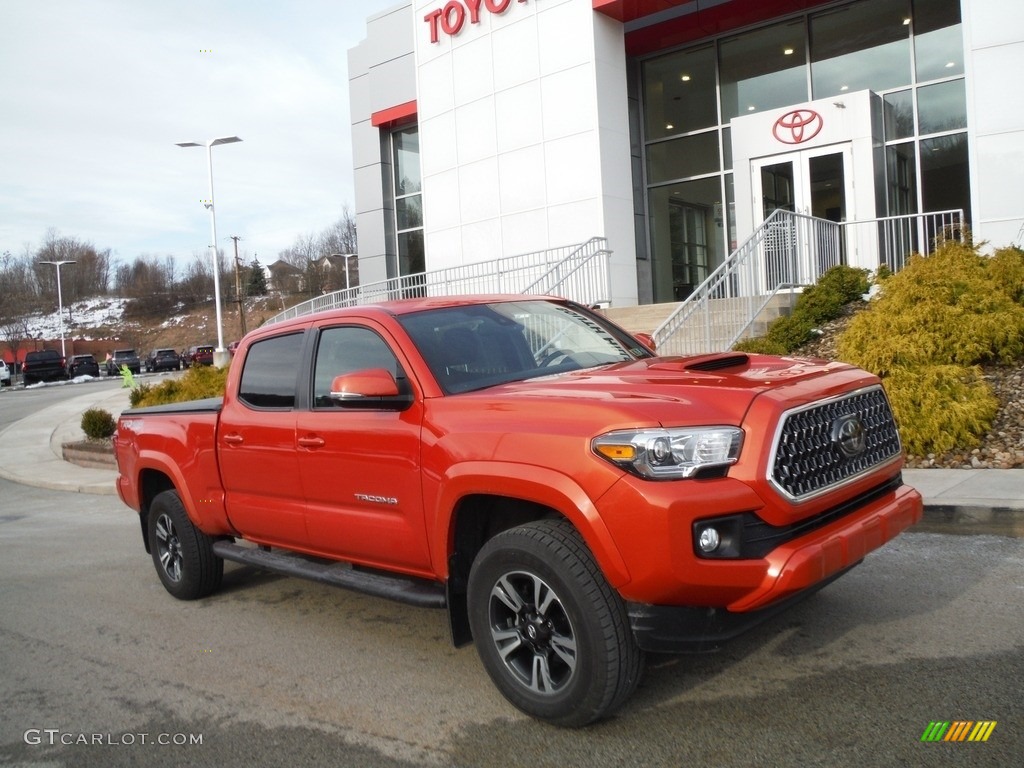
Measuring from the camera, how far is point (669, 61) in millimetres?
21844

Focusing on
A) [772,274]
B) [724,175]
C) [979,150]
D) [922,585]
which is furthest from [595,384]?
[724,175]

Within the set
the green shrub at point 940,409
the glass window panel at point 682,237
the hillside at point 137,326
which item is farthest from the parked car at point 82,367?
the green shrub at point 940,409

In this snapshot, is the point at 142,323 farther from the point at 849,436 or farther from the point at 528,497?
the point at 849,436

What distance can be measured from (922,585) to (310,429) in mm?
3643

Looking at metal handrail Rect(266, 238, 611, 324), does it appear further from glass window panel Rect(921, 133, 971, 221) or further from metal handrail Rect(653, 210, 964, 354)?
glass window panel Rect(921, 133, 971, 221)

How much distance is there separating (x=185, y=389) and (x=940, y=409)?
13.3 m

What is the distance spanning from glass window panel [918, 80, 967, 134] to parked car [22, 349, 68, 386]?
46.9 metres

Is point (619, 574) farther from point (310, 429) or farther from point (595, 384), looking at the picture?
point (310, 429)

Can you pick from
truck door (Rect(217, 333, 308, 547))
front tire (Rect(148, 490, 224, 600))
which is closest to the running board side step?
truck door (Rect(217, 333, 308, 547))

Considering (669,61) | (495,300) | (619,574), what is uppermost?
(669,61)

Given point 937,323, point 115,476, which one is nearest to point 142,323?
point 115,476

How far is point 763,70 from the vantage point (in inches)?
800

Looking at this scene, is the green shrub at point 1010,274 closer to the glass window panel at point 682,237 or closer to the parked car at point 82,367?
the glass window panel at point 682,237

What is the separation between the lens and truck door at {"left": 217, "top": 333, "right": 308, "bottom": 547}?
513 cm
